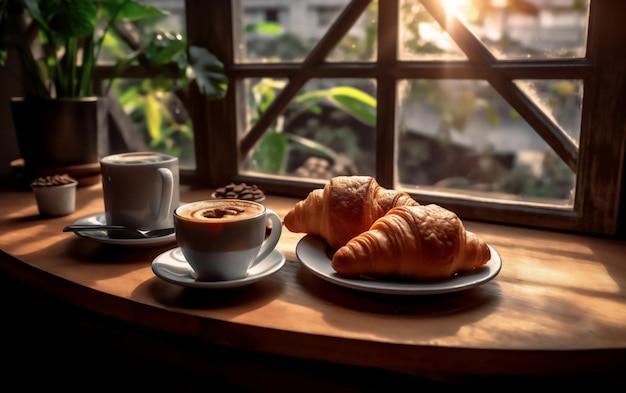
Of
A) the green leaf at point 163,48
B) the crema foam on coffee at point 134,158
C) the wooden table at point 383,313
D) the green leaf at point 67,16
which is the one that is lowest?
the wooden table at point 383,313

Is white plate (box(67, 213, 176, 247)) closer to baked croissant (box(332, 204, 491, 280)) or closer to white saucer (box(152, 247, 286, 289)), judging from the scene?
white saucer (box(152, 247, 286, 289))

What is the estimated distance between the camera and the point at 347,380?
82cm

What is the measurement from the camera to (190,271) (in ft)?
2.44

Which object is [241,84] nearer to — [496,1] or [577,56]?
[577,56]

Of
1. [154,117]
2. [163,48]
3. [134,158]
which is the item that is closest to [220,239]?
[134,158]

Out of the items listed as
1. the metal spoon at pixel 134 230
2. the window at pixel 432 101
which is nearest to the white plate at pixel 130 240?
the metal spoon at pixel 134 230

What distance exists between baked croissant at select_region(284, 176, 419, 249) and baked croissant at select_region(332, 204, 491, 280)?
0.08 metres

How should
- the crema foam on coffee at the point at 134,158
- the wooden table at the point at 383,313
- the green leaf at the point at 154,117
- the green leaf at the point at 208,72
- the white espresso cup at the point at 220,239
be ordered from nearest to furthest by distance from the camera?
the wooden table at the point at 383,313, the white espresso cup at the point at 220,239, the crema foam on coffee at the point at 134,158, the green leaf at the point at 208,72, the green leaf at the point at 154,117

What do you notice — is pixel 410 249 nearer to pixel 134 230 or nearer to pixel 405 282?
pixel 405 282

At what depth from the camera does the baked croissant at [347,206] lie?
2.56 feet

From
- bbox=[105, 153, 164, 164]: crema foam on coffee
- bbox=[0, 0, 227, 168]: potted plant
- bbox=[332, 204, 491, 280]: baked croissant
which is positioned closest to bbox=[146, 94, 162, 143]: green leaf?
bbox=[0, 0, 227, 168]: potted plant

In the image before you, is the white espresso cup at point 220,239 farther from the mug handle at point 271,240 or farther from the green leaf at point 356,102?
the green leaf at point 356,102

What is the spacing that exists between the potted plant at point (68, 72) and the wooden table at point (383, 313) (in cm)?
42

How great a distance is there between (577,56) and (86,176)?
42.9 inches
